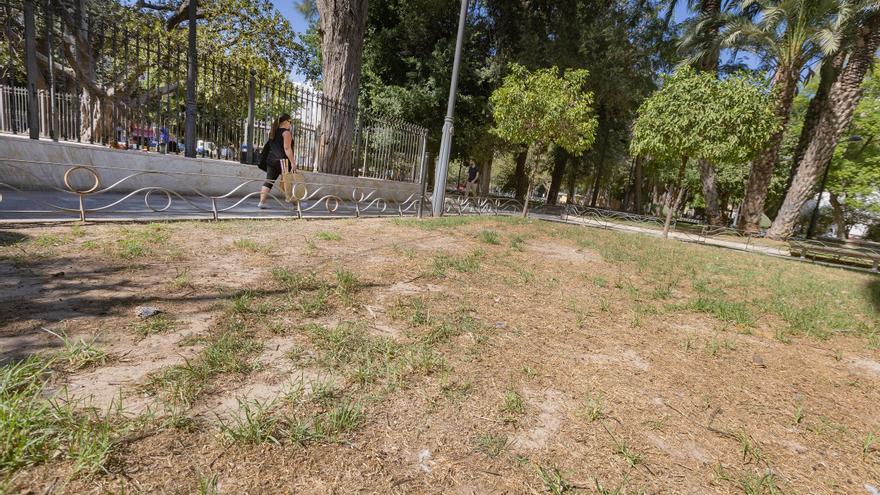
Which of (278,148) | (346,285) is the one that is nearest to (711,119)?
(278,148)

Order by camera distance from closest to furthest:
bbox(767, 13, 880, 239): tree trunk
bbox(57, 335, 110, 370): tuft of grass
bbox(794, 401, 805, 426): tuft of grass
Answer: bbox(57, 335, 110, 370): tuft of grass
bbox(794, 401, 805, 426): tuft of grass
bbox(767, 13, 880, 239): tree trunk

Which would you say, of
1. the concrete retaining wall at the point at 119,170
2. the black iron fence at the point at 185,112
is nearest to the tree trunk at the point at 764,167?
the black iron fence at the point at 185,112

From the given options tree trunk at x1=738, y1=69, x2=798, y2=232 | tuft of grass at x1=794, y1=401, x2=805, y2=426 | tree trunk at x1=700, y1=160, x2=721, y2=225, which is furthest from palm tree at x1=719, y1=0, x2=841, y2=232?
tuft of grass at x1=794, y1=401, x2=805, y2=426

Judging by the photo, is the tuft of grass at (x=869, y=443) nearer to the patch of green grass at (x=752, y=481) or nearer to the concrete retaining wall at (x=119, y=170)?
the patch of green grass at (x=752, y=481)

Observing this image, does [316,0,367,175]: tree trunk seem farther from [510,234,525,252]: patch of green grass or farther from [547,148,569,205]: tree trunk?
[547,148,569,205]: tree trunk

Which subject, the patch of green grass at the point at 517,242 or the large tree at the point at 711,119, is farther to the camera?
the large tree at the point at 711,119

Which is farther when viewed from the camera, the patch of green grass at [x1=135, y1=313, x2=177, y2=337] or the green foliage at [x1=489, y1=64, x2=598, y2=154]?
the green foliage at [x1=489, y1=64, x2=598, y2=154]

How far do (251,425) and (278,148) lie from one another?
7.55 meters

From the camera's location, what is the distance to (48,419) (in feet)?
5.32

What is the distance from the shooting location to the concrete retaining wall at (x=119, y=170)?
23.2ft

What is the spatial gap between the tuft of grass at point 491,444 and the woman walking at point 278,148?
24.0ft

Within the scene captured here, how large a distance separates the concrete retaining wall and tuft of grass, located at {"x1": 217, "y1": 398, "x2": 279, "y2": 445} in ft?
16.4

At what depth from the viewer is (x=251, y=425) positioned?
1.75 meters

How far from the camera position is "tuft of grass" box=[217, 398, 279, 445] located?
1.72 m
